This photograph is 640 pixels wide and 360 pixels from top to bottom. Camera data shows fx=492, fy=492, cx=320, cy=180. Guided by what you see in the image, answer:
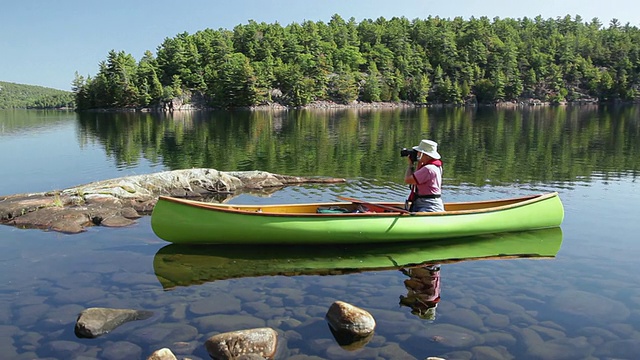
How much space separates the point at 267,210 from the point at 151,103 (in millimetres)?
108985

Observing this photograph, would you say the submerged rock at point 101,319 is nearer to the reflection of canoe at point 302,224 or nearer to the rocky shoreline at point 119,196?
the reflection of canoe at point 302,224

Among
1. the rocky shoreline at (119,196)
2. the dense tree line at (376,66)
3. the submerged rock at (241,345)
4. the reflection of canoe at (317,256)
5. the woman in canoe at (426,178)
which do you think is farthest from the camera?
the dense tree line at (376,66)

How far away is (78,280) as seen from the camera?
1030 cm

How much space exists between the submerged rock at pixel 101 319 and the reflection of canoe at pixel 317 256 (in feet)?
5.43

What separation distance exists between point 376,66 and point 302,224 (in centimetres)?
14048

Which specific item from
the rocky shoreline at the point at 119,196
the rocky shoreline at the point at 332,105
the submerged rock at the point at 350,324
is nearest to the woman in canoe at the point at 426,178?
the submerged rock at the point at 350,324

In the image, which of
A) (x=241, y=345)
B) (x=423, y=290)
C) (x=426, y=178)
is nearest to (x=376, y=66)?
(x=426, y=178)

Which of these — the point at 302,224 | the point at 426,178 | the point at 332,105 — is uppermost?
the point at 332,105

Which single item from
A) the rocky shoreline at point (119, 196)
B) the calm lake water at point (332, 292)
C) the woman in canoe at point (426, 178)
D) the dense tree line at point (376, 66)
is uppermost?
the dense tree line at point (376, 66)

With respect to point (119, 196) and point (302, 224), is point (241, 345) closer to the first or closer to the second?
point (302, 224)

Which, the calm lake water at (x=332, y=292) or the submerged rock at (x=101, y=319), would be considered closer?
the calm lake water at (x=332, y=292)

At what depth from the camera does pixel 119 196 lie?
55.2ft

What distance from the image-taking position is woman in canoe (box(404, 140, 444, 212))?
12086 millimetres

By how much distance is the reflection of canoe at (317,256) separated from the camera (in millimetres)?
10836
